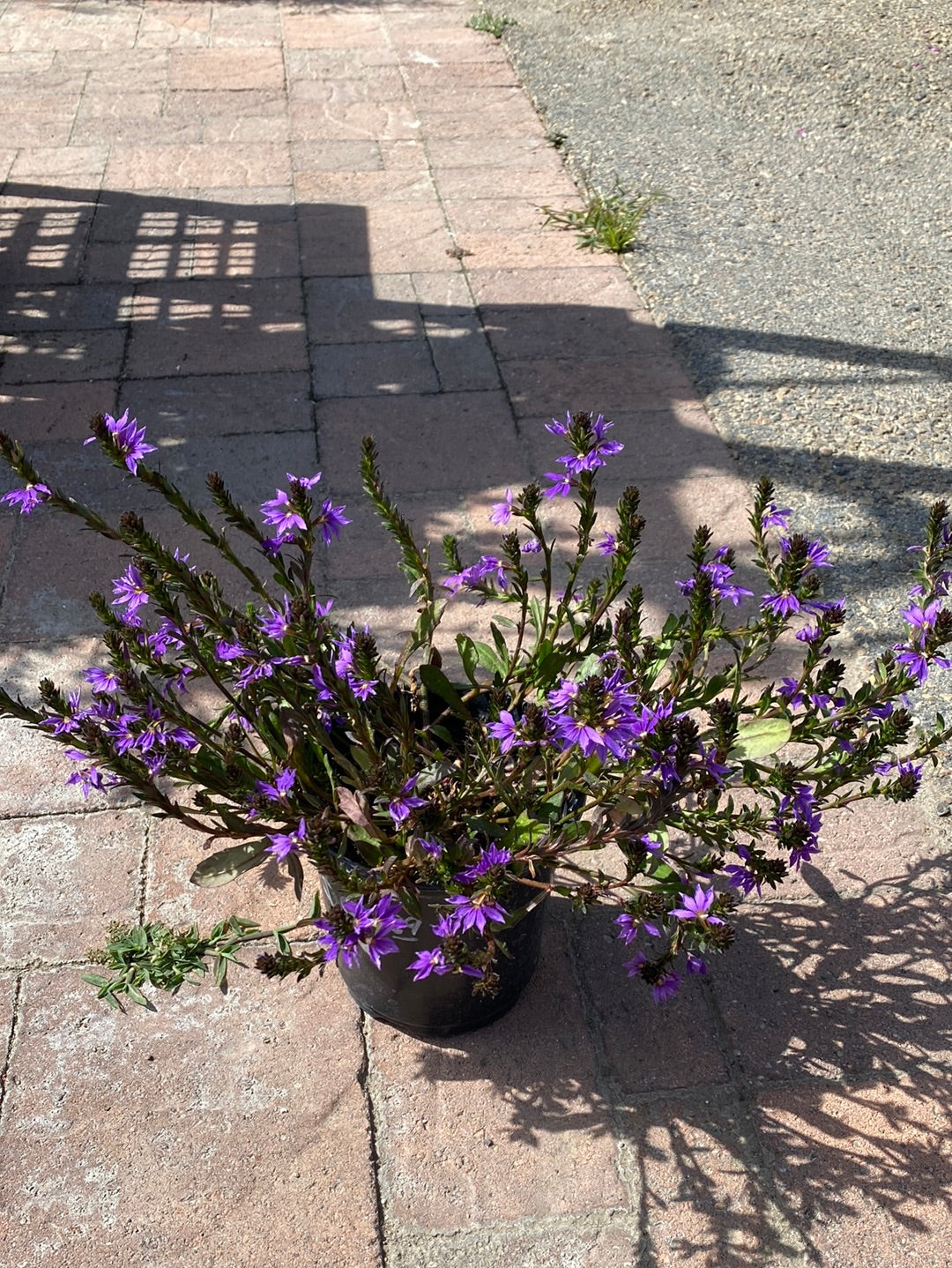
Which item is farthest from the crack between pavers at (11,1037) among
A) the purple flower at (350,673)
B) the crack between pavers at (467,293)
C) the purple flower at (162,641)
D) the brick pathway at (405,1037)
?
the crack between pavers at (467,293)

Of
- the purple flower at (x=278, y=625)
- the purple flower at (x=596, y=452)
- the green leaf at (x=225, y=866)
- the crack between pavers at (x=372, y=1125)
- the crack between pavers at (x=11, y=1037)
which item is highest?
the purple flower at (x=596, y=452)

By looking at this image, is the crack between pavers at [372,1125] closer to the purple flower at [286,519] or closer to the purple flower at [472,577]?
the purple flower at [472,577]

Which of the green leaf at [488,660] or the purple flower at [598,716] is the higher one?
the purple flower at [598,716]

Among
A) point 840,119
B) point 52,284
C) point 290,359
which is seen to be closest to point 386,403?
point 290,359

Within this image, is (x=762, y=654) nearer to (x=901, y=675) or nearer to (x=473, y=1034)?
(x=901, y=675)

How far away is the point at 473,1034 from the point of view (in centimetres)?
237

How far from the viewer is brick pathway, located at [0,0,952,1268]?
6.86 ft

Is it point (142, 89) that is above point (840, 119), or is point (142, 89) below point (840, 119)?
below

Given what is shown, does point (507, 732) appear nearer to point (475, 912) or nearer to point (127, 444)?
point (475, 912)

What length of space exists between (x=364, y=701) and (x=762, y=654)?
28.7 inches

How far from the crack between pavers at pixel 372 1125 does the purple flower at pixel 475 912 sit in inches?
24.1

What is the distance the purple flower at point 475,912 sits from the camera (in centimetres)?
180

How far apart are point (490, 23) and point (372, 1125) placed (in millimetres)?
→ 7674

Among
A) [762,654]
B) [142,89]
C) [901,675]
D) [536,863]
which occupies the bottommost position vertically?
[142,89]
